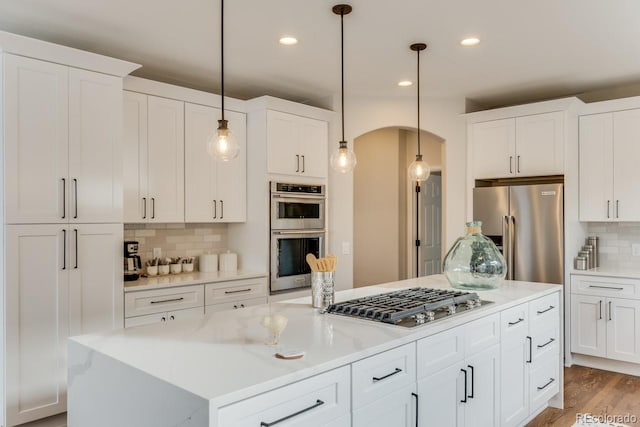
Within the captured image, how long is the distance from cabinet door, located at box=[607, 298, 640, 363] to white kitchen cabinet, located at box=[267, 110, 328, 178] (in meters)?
2.88

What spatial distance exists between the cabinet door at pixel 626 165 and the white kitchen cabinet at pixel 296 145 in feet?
8.77

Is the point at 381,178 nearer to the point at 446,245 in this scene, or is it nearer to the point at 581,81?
the point at 446,245

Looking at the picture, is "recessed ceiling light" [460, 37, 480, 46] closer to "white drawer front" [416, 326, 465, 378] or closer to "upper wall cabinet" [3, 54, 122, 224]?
"white drawer front" [416, 326, 465, 378]

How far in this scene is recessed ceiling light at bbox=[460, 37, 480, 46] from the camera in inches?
134

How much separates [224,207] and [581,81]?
345cm

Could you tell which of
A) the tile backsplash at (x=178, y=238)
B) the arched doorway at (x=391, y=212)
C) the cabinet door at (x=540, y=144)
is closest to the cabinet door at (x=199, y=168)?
the tile backsplash at (x=178, y=238)

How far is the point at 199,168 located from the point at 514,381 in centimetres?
290

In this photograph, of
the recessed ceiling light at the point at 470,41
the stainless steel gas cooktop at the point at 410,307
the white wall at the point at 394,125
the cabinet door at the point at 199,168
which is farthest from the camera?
the white wall at the point at 394,125

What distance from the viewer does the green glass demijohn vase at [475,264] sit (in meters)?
3.09

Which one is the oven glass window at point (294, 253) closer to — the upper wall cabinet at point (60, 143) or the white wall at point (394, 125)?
the white wall at point (394, 125)

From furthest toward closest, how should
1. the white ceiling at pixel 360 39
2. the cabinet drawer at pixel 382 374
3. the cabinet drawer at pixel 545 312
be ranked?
the cabinet drawer at pixel 545 312 → the white ceiling at pixel 360 39 → the cabinet drawer at pixel 382 374

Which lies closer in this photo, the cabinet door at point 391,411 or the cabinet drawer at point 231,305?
the cabinet door at point 391,411

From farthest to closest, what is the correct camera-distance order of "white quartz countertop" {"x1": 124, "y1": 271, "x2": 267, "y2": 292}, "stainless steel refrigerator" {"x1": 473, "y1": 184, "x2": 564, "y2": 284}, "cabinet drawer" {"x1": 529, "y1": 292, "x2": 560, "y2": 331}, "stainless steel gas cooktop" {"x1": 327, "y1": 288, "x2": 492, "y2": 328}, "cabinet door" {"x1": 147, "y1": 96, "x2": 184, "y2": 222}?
"stainless steel refrigerator" {"x1": 473, "y1": 184, "x2": 564, "y2": 284} → "cabinet door" {"x1": 147, "y1": 96, "x2": 184, "y2": 222} → "white quartz countertop" {"x1": 124, "y1": 271, "x2": 267, "y2": 292} → "cabinet drawer" {"x1": 529, "y1": 292, "x2": 560, "y2": 331} → "stainless steel gas cooktop" {"x1": 327, "y1": 288, "x2": 492, "y2": 328}

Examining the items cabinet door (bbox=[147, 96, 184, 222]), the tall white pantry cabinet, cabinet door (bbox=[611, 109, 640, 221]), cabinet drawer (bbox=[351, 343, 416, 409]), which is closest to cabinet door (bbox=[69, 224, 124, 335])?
the tall white pantry cabinet
